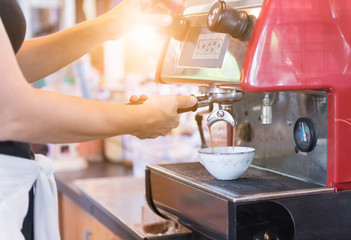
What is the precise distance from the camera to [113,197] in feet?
5.51

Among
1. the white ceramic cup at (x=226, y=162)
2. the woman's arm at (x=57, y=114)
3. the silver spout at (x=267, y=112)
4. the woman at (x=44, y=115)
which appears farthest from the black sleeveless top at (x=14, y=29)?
the silver spout at (x=267, y=112)

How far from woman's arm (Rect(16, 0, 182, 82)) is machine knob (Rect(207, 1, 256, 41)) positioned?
380mm

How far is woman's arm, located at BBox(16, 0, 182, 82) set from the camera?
1.29 metres

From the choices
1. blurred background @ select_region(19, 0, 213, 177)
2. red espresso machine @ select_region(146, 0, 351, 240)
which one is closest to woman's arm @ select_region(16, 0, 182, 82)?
red espresso machine @ select_region(146, 0, 351, 240)

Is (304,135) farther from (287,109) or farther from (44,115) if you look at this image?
(44,115)

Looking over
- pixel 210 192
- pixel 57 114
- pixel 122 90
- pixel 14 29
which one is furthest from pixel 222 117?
pixel 122 90

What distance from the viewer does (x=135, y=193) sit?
1785 millimetres

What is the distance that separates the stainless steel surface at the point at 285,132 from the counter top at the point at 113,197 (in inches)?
10.7

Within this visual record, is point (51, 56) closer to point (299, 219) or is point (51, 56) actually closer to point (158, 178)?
point (158, 178)

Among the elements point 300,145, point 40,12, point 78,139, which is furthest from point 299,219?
point 40,12

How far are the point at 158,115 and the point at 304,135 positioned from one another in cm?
32

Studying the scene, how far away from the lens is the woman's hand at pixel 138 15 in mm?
1199

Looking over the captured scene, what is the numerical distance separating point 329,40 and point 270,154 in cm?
31

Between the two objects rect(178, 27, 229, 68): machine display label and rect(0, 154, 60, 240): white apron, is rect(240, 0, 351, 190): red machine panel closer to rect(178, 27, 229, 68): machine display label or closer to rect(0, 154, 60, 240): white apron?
rect(178, 27, 229, 68): machine display label
